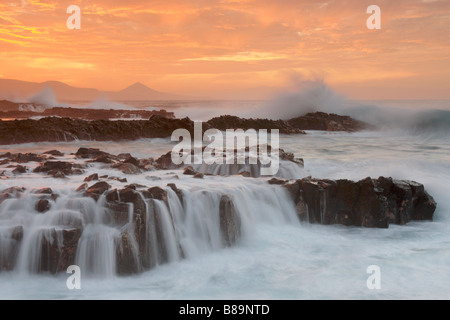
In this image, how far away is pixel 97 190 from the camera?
783cm

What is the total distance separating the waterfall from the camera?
6.92m

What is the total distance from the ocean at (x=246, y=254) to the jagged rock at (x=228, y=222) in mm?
135


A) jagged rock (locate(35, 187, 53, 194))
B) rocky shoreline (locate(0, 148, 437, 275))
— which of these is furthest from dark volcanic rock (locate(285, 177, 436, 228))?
jagged rock (locate(35, 187, 53, 194))

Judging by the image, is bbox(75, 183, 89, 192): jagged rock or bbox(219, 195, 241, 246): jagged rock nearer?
bbox(75, 183, 89, 192): jagged rock

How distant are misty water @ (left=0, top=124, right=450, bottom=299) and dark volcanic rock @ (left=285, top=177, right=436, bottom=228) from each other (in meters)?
0.24

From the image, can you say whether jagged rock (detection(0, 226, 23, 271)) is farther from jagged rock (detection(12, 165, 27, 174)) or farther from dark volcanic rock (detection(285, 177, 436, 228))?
dark volcanic rock (detection(285, 177, 436, 228))

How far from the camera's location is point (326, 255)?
8.11 m

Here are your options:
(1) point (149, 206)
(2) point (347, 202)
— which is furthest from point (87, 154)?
(2) point (347, 202)

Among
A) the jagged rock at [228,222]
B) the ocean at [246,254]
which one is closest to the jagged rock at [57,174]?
the ocean at [246,254]

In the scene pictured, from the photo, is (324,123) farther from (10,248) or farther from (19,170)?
(10,248)

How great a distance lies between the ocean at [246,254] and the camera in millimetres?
6594

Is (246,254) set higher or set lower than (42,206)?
lower

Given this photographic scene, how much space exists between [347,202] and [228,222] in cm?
300
